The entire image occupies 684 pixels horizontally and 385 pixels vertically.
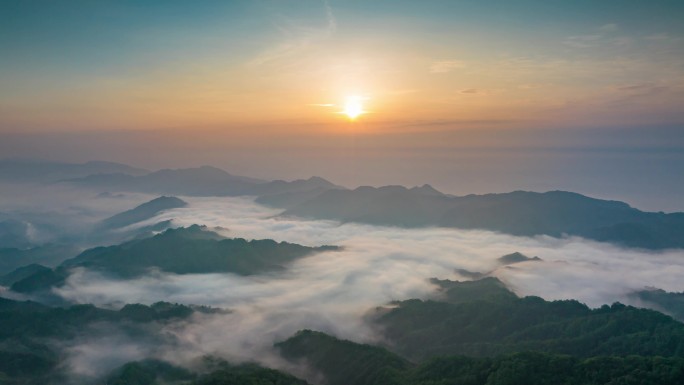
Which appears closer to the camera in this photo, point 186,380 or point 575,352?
point 575,352

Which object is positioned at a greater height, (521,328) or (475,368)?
(475,368)

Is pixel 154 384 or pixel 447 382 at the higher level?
pixel 447 382

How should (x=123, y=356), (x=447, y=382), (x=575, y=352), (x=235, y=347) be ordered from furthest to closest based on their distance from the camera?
(x=235, y=347), (x=123, y=356), (x=575, y=352), (x=447, y=382)

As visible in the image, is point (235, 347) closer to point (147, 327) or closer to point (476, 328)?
point (147, 327)

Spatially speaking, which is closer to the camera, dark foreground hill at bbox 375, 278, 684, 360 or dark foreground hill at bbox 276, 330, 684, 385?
dark foreground hill at bbox 276, 330, 684, 385

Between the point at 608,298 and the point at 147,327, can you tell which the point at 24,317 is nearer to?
the point at 147,327

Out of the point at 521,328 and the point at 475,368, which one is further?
the point at 521,328

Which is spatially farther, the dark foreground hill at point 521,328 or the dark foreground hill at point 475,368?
the dark foreground hill at point 521,328

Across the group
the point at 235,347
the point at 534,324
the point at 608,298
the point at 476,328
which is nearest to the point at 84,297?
the point at 235,347

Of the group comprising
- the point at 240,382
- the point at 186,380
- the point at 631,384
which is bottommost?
the point at 186,380

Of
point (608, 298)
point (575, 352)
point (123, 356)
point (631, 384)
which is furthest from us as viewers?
point (608, 298)
